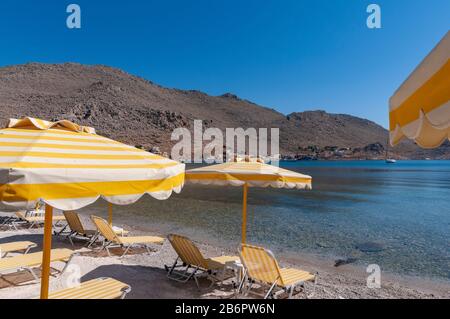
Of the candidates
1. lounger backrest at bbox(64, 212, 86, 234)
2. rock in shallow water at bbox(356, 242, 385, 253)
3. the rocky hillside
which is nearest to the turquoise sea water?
rock in shallow water at bbox(356, 242, 385, 253)

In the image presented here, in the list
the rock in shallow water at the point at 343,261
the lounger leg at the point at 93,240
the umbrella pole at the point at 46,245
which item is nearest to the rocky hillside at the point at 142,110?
the lounger leg at the point at 93,240

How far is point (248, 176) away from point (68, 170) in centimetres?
322

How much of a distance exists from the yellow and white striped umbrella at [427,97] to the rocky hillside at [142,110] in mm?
79517

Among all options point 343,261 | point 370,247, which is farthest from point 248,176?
point 370,247

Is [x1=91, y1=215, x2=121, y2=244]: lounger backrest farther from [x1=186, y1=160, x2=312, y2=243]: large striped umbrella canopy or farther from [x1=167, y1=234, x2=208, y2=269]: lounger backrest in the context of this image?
[x1=186, y1=160, x2=312, y2=243]: large striped umbrella canopy

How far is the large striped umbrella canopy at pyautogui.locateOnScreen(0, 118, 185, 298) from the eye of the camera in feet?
6.86

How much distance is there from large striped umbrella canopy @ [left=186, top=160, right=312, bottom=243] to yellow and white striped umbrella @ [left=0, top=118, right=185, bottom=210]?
2.07 metres

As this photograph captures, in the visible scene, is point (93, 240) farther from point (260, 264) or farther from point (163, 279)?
point (260, 264)

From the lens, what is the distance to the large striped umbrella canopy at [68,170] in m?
2.09

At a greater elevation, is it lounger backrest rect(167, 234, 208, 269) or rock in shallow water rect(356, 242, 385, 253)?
lounger backrest rect(167, 234, 208, 269)

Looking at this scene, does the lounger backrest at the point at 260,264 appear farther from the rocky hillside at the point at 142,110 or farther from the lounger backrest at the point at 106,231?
the rocky hillside at the point at 142,110

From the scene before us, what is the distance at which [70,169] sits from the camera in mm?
2330
